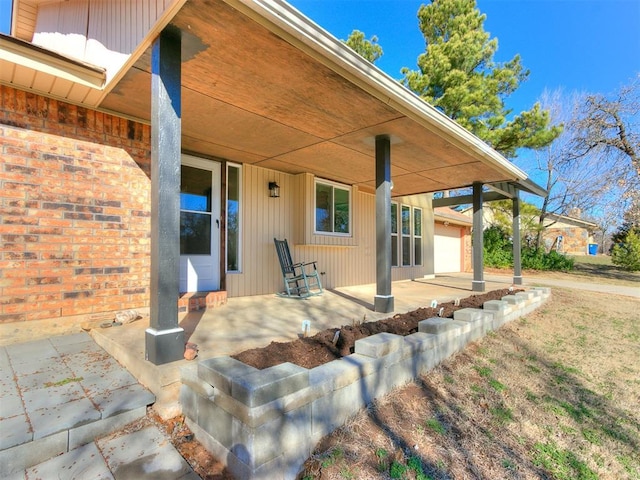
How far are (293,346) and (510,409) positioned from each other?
1618 mm

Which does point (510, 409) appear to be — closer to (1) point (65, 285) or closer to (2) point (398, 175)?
(1) point (65, 285)

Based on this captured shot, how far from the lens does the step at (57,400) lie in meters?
1.55

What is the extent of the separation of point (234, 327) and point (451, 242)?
11862mm

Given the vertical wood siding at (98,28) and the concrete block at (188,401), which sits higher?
the vertical wood siding at (98,28)

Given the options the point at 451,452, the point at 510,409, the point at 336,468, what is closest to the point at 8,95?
the point at 336,468

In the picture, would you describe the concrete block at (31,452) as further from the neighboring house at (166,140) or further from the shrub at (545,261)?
the shrub at (545,261)

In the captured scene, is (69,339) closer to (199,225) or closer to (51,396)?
(51,396)

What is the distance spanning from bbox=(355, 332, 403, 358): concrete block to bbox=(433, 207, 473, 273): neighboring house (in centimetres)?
988

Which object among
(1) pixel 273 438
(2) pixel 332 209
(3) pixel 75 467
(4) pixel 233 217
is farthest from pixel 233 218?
(1) pixel 273 438

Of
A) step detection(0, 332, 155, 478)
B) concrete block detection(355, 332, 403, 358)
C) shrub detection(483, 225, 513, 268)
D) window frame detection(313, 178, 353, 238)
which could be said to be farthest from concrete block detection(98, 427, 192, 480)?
shrub detection(483, 225, 513, 268)

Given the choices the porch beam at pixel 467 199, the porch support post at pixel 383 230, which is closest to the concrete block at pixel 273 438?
the porch support post at pixel 383 230

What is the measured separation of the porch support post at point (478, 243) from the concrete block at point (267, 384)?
575 cm

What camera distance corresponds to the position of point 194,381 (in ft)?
6.09

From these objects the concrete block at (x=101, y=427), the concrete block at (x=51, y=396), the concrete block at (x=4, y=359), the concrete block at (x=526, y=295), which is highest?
the concrete block at (x=526, y=295)
